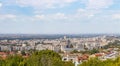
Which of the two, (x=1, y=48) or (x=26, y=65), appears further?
(x=1, y=48)

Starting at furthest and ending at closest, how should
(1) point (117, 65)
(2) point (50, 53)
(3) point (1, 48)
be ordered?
1. (3) point (1, 48)
2. (2) point (50, 53)
3. (1) point (117, 65)

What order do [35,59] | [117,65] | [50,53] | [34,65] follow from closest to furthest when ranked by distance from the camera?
1. [117,65]
2. [34,65]
3. [35,59]
4. [50,53]

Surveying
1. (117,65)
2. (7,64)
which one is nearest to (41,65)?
(7,64)

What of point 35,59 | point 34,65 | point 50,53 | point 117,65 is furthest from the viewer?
point 50,53

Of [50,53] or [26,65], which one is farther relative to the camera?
[50,53]

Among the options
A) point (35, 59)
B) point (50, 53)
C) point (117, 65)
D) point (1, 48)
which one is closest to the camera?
point (117, 65)

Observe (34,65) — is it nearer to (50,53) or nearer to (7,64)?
(7,64)

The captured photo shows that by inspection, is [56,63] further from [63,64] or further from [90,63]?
[90,63]

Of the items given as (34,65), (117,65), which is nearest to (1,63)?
(34,65)

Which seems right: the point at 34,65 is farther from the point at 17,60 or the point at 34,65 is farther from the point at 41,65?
the point at 17,60
